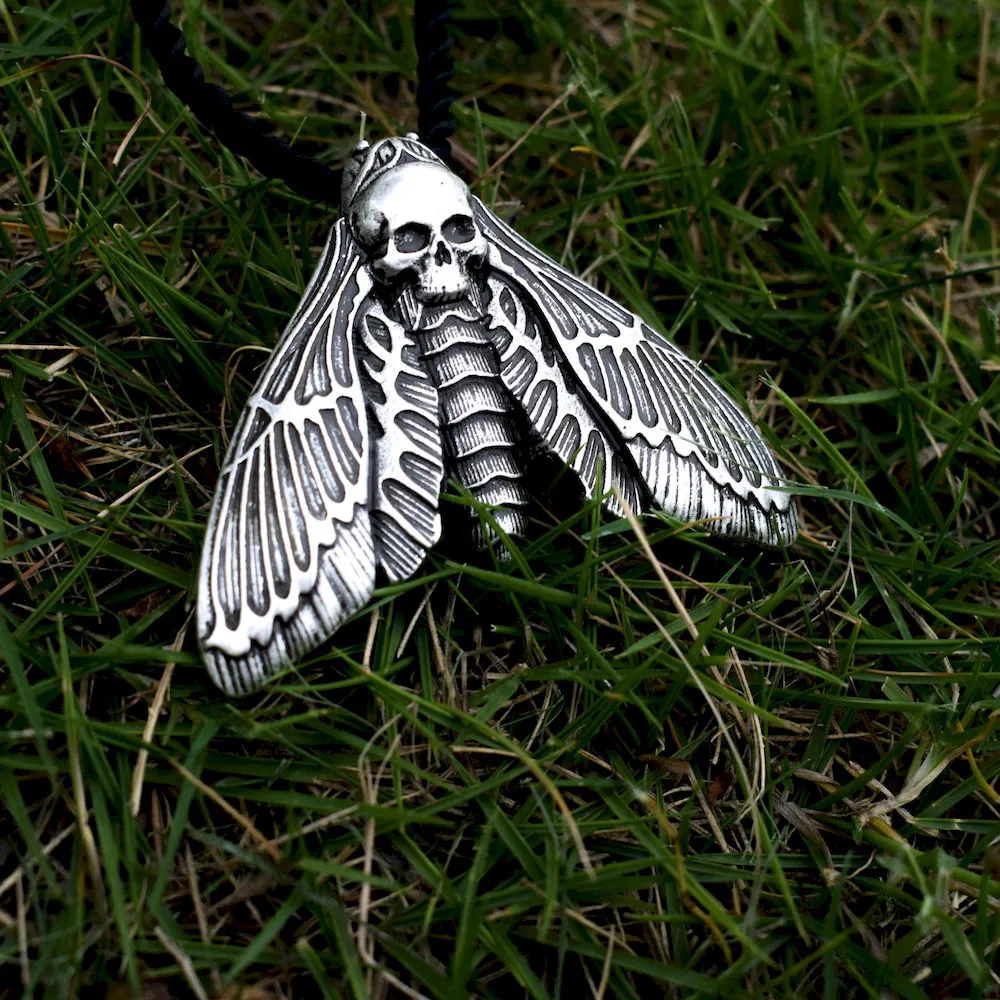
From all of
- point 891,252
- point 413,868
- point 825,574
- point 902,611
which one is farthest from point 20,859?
point 891,252

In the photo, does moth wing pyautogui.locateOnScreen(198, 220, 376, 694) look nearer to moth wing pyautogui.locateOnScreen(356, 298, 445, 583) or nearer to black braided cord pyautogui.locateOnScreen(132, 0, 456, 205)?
moth wing pyautogui.locateOnScreen(356, 298, 445, 583)

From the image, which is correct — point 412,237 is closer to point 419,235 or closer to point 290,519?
point 419,235

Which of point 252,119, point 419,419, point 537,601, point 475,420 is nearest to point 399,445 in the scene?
point 419,419

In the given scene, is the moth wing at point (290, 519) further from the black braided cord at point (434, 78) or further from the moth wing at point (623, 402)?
the black braided cord at point (434, 78)

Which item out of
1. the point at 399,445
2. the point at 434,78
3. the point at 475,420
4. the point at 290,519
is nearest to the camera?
the point at 290,519

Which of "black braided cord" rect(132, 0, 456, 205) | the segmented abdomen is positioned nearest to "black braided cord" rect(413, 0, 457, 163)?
"black braided cord" rect(132, 0, 456, 205)
